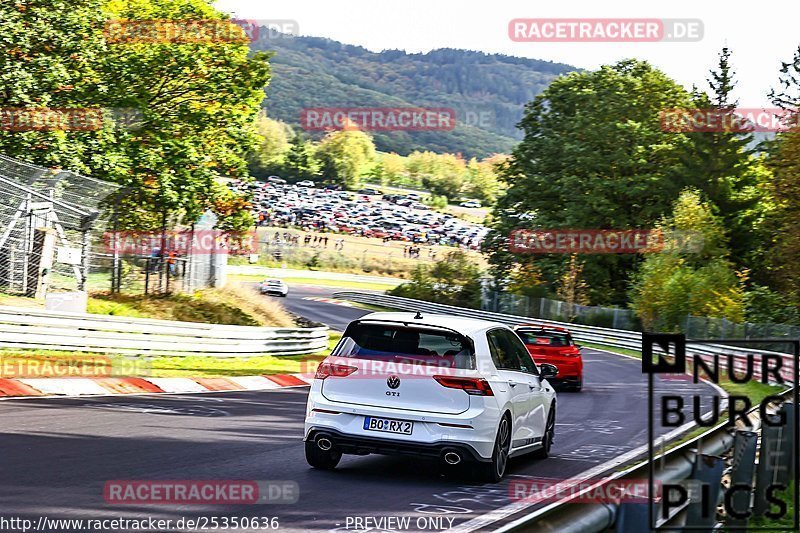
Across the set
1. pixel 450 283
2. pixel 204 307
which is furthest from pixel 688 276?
pixel 204 307

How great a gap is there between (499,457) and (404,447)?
3.71ft

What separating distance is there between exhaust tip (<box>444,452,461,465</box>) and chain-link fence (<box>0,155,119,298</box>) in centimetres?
1519

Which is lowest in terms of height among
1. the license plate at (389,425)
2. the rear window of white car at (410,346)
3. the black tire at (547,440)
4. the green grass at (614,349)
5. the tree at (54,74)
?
the green grass at (614,349)

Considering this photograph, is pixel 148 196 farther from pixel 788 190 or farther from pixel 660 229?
pixel 660 229

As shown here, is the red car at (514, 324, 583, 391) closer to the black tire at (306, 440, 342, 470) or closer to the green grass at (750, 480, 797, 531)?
the black tire at (306, 440, 342, 470)

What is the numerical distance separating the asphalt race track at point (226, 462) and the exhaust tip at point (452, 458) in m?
0.27

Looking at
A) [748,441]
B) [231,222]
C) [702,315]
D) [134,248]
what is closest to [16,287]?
[134,248]

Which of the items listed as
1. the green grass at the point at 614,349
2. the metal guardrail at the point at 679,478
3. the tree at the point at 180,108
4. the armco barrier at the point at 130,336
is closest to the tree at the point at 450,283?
the green grass at the point at 614,349

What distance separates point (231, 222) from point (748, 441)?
30.9m

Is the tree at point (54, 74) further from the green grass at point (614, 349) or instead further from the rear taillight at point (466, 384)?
the green grass at point (614, 349)

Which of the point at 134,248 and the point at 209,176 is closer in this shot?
the point at 134,248

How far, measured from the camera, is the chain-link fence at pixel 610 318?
43969 mm

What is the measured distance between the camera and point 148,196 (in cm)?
3306

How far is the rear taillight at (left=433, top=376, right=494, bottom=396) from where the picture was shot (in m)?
10.6
